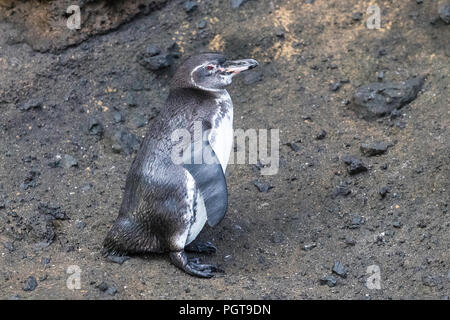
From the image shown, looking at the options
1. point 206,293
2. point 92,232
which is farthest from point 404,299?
point 92,232

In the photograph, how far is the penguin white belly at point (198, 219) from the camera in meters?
4.73

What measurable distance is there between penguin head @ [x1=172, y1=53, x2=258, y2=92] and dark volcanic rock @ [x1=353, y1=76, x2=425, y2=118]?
1439 millimetres

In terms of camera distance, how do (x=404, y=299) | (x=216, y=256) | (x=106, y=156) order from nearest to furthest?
(x=404, y=299), (x=216, y=256), (x=106, y=156)

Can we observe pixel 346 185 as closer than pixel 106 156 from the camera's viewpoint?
Yes

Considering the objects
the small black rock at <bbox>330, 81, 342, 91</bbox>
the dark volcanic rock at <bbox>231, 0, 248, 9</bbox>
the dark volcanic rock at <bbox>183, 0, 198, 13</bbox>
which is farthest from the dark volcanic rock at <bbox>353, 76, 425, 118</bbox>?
the dark volcanic rock at <bbox>183, 0, 198, 13</bbox>

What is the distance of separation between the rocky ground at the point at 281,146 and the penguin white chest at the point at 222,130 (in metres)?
0.66

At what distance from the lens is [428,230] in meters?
4.89

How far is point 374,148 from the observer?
5.75 meters

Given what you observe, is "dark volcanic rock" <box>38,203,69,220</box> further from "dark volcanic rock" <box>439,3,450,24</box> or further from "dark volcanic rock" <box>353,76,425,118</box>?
"dark volcanic rock" <box>439,3,450,24</box>

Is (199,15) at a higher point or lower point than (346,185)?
higher

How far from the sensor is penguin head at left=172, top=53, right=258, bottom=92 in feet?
16.0

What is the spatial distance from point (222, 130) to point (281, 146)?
1.31 meters

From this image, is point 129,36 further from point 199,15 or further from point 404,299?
point 404,299

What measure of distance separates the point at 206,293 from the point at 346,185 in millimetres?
1567
